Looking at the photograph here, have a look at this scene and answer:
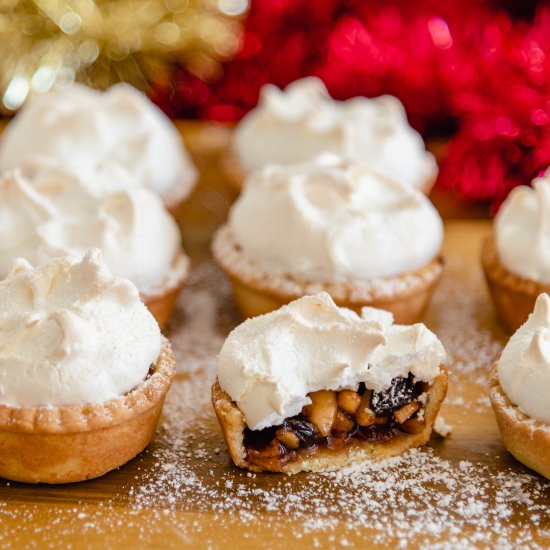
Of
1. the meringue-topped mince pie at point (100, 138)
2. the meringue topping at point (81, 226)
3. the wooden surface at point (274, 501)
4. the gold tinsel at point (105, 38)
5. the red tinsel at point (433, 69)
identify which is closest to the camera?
the wooden surface at point (274, 501)

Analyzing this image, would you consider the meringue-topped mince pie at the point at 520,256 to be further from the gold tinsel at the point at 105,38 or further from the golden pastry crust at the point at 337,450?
the gold tinsel at the point at 105,38

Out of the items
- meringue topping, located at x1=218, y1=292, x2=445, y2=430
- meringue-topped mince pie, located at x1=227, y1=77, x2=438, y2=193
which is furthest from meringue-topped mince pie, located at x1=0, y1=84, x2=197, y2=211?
meringue topping, located at x1=218, y1=292, x2=445, y2=430

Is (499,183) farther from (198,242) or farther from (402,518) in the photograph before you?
(402,518)

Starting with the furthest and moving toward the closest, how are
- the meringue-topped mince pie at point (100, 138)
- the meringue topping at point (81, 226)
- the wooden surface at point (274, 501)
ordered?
1. the meringue-topped mince pie at point (100, 138)
2. the meringue topping at point (81, 226)
3. the wooden surface at point (274, 501)

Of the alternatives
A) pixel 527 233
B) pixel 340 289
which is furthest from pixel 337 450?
pixel 527 233

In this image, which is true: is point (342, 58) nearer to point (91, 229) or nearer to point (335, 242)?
point (335, 242)

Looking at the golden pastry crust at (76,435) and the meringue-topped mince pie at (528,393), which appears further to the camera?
the meringue-topped mince pie at (528,393)

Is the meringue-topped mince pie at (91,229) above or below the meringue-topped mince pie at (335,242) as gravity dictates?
below

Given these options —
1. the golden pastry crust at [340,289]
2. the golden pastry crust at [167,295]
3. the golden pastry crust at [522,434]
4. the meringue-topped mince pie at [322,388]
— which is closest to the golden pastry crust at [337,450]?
the meringue-topped mince pie at [322,388]
